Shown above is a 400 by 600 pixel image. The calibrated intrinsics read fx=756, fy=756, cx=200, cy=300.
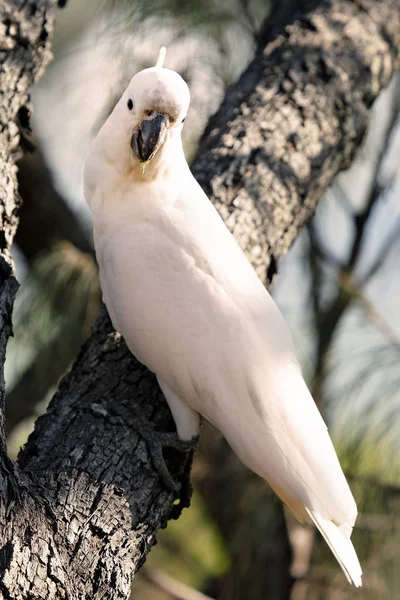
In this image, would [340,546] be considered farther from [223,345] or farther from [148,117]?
[148,117]

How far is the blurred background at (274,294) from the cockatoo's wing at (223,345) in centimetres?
80

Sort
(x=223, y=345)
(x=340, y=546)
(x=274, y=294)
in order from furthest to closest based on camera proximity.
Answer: (x=274, y=294), (x=223, y=345), (x=340, y=546)

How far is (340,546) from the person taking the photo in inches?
69.8

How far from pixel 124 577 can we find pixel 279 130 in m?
1.48

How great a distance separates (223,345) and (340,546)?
55cm

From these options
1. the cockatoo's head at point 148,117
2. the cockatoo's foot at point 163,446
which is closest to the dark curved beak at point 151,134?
the cockatoo's head at point 148,117

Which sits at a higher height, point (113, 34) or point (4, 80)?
point (4, 80)

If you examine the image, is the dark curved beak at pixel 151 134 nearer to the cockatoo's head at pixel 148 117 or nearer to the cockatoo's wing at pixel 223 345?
the cockatoo's head at pixel 148 117

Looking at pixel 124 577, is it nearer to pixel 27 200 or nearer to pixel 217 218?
pixel 217 218

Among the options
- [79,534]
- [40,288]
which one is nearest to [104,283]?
[79,534]

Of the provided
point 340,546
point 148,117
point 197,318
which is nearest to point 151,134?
point 148,117

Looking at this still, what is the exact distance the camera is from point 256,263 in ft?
7.39

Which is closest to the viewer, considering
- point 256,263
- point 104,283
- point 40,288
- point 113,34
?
point 104,283

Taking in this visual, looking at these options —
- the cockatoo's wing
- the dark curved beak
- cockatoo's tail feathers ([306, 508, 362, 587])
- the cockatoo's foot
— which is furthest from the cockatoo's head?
cockatoo's tail feathers ([306, 508, 362, 587])
